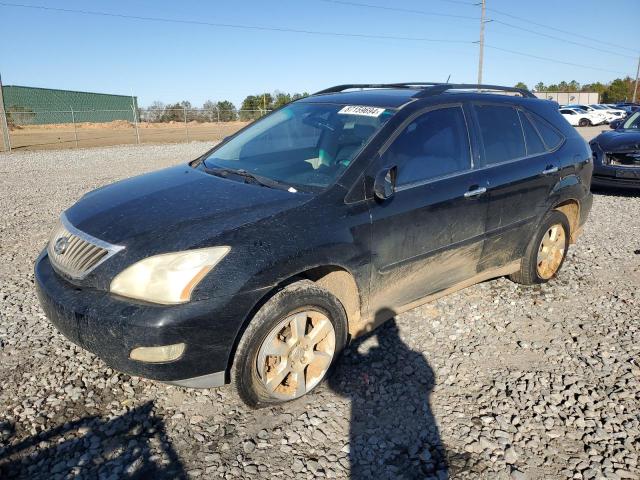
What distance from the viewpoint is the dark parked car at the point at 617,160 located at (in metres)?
8.29

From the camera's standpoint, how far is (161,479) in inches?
89.8

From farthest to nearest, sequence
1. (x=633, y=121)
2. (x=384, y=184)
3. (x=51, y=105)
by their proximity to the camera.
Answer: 1. (x=51, y=105)
2. (x=633, y=121)
3. (x=384, y=184)

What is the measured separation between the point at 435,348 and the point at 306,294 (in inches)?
52.2

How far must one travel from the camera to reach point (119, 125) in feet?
115

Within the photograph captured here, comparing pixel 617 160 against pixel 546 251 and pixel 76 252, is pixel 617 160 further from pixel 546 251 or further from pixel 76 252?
pixel 76 252

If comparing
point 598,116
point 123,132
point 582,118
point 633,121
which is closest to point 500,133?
point 633,121

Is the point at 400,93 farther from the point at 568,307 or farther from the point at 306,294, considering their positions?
the point at 568,307

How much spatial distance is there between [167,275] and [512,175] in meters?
2.76

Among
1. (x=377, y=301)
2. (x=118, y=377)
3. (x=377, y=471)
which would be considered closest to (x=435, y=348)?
(x=377, y=301)

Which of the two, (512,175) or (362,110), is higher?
(362,110)

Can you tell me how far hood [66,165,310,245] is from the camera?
264 centimetres

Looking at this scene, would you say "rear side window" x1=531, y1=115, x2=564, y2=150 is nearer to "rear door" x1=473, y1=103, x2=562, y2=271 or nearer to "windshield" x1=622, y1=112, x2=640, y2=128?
"rear door" x1=473, y1=103, x2=562, y2=271

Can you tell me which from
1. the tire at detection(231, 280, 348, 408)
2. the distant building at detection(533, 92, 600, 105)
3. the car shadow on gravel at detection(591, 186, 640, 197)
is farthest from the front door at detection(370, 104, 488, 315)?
the distant building at detection(533, 92, 600, 105)

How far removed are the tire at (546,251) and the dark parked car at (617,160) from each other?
15.6 feet
